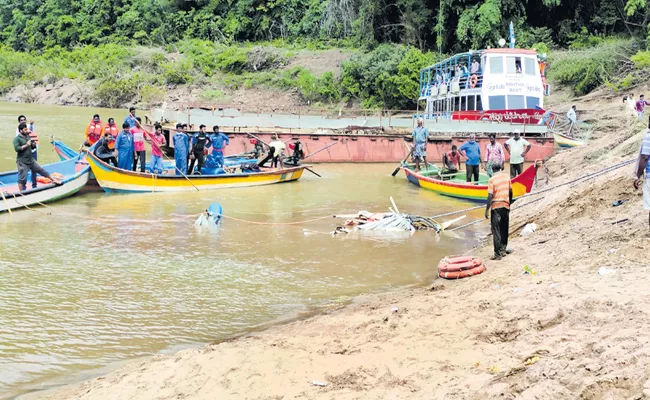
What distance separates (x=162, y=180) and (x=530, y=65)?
16543mm

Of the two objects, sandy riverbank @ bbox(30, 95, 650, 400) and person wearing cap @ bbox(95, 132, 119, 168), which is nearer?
sandy riverbank @ bbox(30, 95, 650, 400)

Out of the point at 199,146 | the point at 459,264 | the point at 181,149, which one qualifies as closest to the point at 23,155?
the point at 181,149

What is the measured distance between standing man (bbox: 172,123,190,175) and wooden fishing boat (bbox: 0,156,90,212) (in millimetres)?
2317

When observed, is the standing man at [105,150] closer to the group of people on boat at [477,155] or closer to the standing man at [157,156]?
the standing man at [157,156]

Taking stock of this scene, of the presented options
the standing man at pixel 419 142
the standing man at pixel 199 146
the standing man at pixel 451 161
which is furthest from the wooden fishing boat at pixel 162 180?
the standing man at pixel 451 161

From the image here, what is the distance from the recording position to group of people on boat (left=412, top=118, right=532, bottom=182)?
608 inches

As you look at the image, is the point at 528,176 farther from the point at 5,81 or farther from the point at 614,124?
the point at 5,81

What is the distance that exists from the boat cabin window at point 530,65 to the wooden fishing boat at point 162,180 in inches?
507

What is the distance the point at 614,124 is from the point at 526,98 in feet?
12.2

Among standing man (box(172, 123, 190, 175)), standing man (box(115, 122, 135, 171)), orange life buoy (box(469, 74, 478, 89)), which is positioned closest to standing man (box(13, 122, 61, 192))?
standing man (box(115, 122, 135, 171))

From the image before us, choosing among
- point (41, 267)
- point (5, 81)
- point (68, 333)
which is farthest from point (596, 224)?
point (5, 81)

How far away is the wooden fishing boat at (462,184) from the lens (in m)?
14.2

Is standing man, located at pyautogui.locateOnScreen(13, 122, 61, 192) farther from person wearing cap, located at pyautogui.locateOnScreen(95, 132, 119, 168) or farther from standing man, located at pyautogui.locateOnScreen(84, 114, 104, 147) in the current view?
standing man, located at pyautogui.locateOnScreen(84, 114, 104, 147)

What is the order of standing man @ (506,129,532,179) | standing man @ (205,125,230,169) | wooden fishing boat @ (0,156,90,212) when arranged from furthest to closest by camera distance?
standing man @ (205,125,230,169) → standing man @ (506,129,532,179) → wooden fishing boat @ (0,156,90,212)
